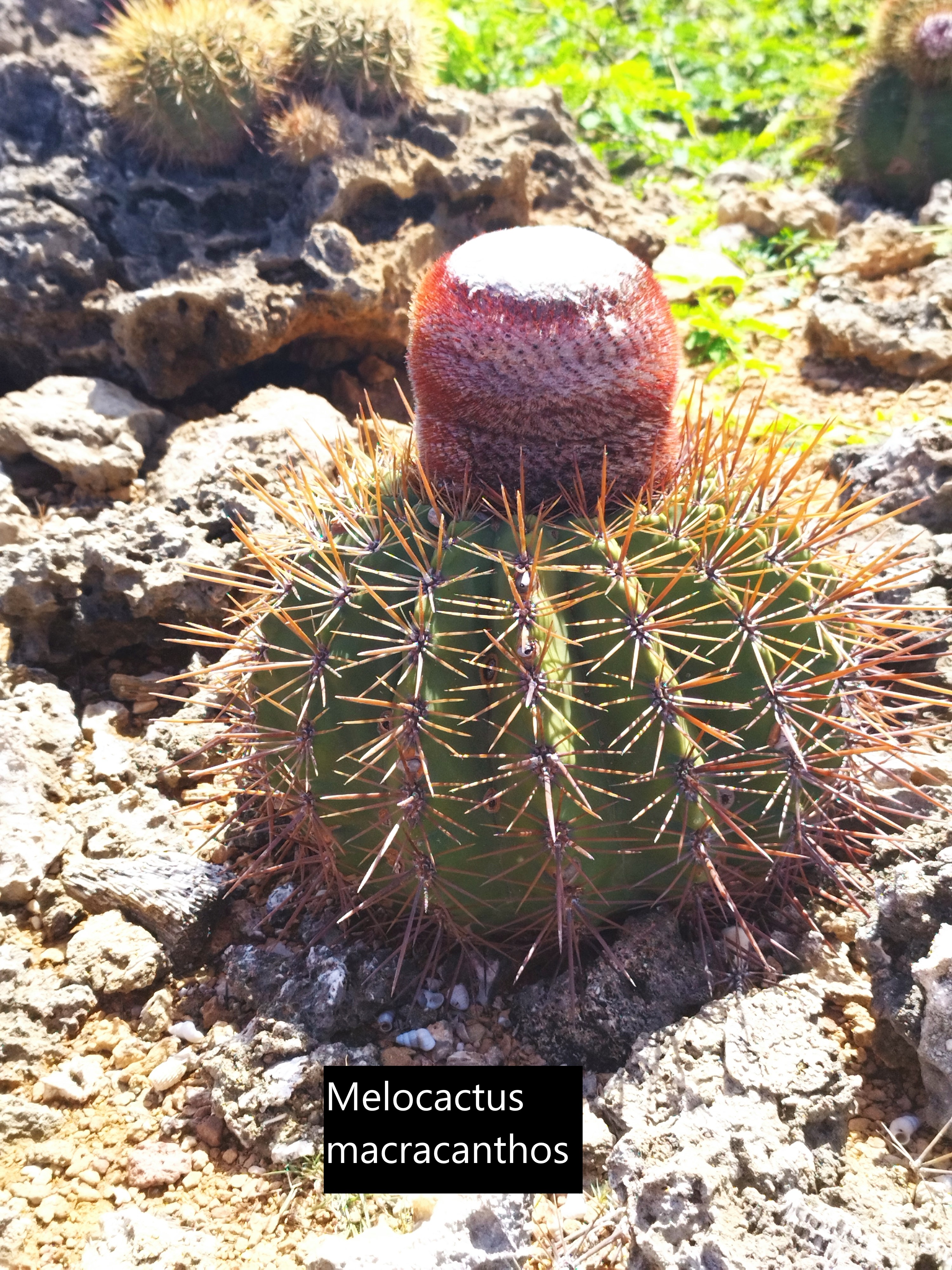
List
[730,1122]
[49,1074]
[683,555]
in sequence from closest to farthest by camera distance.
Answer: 1. [730,1122]
2. [683,555]
3. [49,1074]

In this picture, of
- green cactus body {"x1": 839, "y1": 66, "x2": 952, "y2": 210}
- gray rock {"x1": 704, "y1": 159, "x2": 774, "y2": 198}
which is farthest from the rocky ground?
gray rock {"x1": 704, "y1": 159, "x2": 774, "y2": 198}

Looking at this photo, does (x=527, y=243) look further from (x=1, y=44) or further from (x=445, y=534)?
(x=1, y=44)

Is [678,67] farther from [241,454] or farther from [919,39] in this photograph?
[241,454]

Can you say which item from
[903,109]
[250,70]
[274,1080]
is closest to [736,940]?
[274,1080]

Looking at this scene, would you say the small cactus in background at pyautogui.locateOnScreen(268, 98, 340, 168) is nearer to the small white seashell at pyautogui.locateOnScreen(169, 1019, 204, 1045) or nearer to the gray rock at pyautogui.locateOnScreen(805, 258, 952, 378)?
the gray rock at pyautogui.locateOnScreen(805, 258, 952, 378)

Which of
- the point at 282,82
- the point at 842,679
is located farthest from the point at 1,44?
the point at 842,679

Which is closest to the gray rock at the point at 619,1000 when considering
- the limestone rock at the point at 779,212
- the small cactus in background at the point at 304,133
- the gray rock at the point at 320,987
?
the gray rock at the point at 320,987
